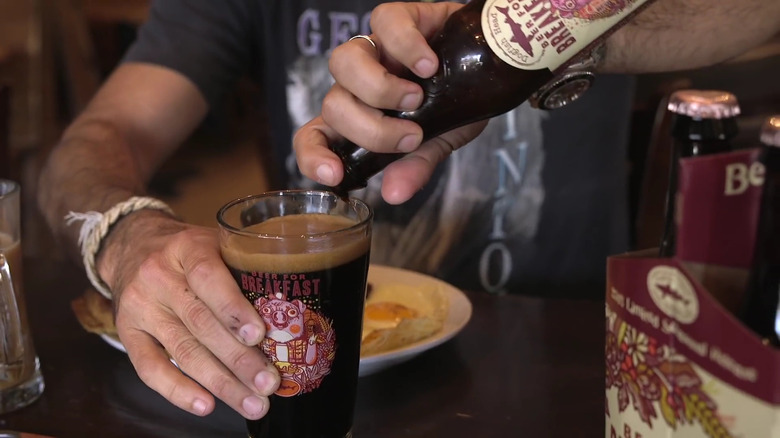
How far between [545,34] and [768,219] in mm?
259

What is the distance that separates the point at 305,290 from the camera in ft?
1.95

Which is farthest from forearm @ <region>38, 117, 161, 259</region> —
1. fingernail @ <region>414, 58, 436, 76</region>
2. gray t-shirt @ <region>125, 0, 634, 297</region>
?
fingernail @ <region>414, 58, 436, 76</region>

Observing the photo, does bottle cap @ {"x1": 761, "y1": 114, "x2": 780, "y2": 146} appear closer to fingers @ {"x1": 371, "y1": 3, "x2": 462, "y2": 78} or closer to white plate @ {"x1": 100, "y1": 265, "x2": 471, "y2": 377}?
fingers @ {"x1": 371, "y1": 3, "x2": 462, "y2": 78}

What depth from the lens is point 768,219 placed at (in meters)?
0.42

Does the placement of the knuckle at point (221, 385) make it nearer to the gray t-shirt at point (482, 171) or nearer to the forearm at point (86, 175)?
the forearm at point (86, 175)

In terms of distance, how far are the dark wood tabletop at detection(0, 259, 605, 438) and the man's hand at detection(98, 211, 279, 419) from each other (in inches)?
2.4

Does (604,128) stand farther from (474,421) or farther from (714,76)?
(474,421)

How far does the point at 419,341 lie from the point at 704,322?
0.43 meters

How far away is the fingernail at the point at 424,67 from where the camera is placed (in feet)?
2.14

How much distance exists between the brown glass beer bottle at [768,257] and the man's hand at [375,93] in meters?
0.30

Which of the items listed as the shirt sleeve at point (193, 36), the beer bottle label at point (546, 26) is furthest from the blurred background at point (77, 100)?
the beer bottle label at point (546, 26)

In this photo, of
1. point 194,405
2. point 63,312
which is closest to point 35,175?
point 63,312

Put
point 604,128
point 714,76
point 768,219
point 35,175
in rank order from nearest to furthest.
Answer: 1. point 768,219
2. point 604,128
3. point 714,76
4. point 35,175

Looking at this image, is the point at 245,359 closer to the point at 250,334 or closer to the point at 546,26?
the point at 250,334
